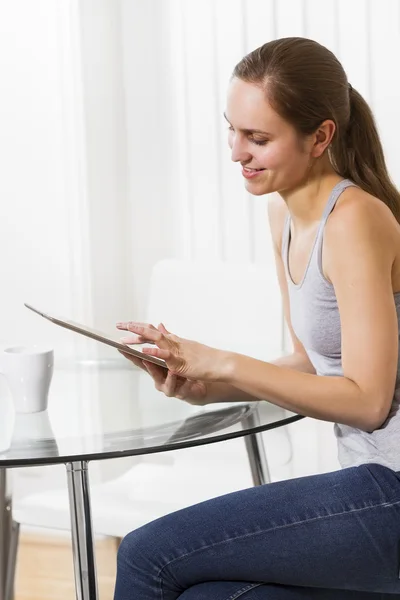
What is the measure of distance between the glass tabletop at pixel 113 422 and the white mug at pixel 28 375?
0.07 feet

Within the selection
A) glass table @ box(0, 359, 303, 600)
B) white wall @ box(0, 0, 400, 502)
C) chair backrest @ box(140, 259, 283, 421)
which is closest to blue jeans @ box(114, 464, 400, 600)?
glass table @ box(0, 359, 303, 600)

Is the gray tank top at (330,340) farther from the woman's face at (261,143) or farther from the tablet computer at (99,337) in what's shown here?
the tablet computer at (99,337)

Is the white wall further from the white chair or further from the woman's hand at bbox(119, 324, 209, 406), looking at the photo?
the woman's hand at bbox(119, 324, 209, 406)

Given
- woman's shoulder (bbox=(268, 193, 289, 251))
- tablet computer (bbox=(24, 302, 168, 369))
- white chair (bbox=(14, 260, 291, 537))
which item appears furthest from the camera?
white chair (bbox=(14, 260, 291, 537))

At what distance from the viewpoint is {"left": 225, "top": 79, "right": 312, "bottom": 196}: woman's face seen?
→ 153 cm

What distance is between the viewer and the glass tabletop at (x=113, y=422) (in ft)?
4.64

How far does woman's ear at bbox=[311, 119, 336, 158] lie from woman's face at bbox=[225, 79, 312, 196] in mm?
14

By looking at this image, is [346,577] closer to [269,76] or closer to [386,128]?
[269,76]

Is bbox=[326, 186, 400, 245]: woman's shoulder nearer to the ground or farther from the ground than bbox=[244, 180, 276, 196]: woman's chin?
nearer to the ground

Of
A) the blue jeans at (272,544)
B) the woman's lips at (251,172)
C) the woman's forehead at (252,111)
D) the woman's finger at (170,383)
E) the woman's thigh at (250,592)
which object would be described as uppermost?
the woman's forehead at (252,111)

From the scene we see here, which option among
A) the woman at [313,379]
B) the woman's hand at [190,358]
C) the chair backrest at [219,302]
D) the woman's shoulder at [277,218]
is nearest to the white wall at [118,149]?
the chair backrest at [219,302]

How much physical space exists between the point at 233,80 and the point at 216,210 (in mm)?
1316

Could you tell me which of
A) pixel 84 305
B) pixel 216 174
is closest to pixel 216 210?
pixel 216 174

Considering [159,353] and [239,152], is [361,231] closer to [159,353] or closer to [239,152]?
[239,152]
